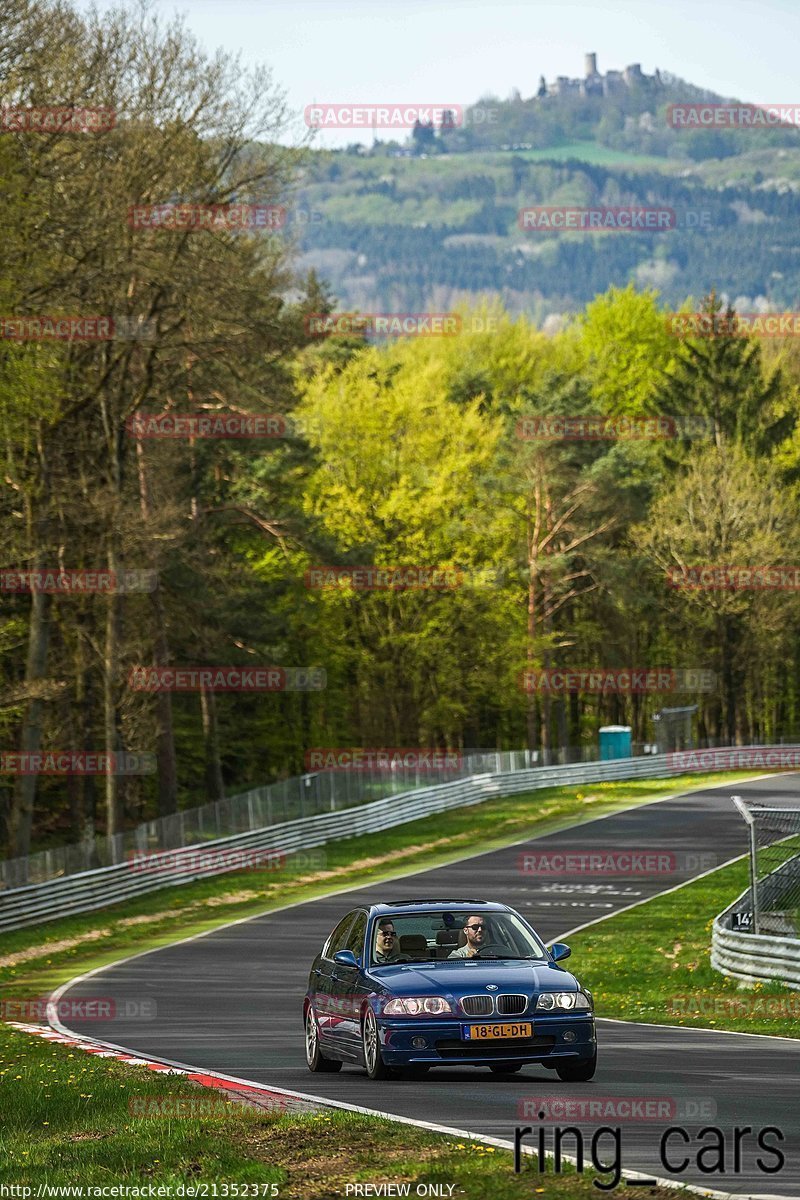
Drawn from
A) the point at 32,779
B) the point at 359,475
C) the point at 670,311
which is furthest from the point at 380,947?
the point at 670,311

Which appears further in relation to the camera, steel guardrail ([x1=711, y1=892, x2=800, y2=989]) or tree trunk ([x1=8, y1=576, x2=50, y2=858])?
tree trunk ([x1=8, y1=576, x2=50, y2=858])

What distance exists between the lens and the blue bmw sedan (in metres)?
12.6

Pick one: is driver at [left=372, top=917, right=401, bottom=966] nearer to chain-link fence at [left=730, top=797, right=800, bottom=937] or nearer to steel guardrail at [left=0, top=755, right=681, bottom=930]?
chain-link fence at [left=730, top=797, right=800, bottom=937]

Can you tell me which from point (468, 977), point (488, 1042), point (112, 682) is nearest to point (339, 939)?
point (468, 977)

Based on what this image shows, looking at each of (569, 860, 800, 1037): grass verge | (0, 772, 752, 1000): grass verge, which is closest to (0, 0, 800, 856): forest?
(0, 772, 752, 1000): grass verge

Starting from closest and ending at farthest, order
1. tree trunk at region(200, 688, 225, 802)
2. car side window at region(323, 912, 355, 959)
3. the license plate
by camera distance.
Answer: the license plate → car side window at region(323, 912, 355, 959) → tree trunk at region(200, 688, 225, 802)

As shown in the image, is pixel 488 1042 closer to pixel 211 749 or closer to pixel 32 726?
pixel 32 726

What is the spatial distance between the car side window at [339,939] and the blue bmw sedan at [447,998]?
18 cm

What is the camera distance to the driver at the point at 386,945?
13898mm

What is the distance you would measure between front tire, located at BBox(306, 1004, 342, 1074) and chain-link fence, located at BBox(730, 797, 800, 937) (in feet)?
27.6

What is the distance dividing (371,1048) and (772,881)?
12.5m

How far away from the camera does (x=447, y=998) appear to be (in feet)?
42.1

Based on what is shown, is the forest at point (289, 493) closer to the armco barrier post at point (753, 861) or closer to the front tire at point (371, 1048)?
the armco barrier post at point (753, 861)

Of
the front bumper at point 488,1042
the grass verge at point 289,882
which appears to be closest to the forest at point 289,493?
the grass verge at point 289,882
